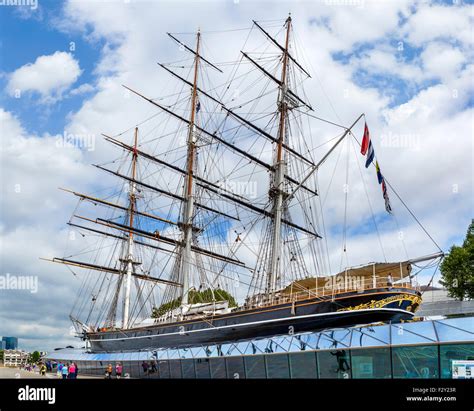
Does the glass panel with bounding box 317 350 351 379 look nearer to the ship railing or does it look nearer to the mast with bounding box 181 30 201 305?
the ship railing

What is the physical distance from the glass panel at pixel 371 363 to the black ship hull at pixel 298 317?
24.2ft

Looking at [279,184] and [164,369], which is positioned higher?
[279,184]

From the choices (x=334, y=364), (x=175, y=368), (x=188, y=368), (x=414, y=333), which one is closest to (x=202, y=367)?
(x=188, y=368)

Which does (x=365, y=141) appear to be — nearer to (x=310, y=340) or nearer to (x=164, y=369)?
(x=310, y=340)

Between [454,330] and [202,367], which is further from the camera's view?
[202,367]

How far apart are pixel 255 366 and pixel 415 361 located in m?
7.17

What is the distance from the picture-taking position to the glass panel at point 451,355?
15.4m

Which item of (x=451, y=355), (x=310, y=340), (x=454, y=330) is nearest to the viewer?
(x=451, y=355)

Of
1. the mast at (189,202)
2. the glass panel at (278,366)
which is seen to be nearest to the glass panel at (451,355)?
the glass panel at (278,366)

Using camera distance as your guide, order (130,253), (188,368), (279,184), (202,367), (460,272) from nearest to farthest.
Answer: (202,367) < (188,368) < (279,184) < (460,272) < (130,253)

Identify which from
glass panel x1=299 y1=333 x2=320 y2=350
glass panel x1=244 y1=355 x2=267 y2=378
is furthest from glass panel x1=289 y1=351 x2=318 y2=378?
glass panel x1=244 y1=355 x2=267 y2=378

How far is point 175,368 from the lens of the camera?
26078 millimetres

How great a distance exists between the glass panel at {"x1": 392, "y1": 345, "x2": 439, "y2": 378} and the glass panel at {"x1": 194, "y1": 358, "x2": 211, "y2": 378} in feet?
32.3
